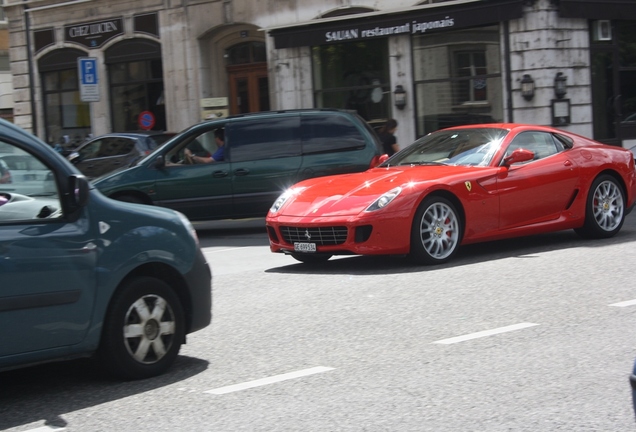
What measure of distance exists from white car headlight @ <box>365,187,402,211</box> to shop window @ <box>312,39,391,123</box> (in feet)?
46.9

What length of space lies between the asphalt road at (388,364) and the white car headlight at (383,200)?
65cm

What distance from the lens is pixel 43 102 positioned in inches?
1181

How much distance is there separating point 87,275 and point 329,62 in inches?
772

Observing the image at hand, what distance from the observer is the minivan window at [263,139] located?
15.2 m

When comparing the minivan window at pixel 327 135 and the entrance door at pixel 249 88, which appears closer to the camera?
the minivan window at pixel 327 135

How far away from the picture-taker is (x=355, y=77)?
80.2ft

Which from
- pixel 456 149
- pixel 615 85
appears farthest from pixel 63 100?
pixel 456 149

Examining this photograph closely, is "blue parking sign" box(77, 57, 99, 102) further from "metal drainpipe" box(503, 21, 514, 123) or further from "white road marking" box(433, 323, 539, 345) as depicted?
"white road marking" box(433, 323, 539, 345)

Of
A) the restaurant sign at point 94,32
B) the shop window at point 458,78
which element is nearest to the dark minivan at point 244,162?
the shop window at point 458,78

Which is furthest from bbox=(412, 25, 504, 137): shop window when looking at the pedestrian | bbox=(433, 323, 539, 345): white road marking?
bbox=(433, 323, 539, 345): white road marking

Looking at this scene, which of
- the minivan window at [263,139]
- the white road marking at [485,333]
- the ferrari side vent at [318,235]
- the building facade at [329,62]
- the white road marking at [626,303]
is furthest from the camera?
the building facade at [329,62]

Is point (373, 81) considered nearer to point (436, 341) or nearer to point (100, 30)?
point (100, 30)

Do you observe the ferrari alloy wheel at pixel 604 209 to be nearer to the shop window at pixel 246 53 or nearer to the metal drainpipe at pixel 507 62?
the metal drainpipe at pixel 507 62

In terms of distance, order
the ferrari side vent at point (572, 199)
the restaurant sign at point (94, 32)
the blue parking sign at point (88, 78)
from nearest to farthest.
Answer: the ferrari side vent at point (572, 199), the blue parking sign at point (88, 78), the restaurant sign at point (94, 32)
